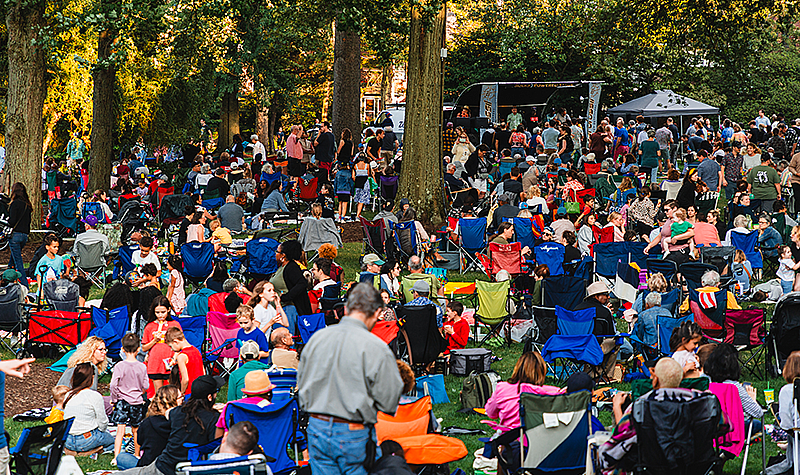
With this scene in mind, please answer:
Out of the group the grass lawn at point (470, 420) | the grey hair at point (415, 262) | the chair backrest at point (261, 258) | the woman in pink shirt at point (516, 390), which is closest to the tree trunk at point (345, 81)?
the chair backrest at point (261, 258)

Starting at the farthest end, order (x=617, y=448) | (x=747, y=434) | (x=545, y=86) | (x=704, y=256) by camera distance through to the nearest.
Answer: (x=545, y=86), (x=704, y=256), (x=747, y=434), (x=617, y=448)

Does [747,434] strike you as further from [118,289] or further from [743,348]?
[118,289]

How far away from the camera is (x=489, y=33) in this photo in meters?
32.7

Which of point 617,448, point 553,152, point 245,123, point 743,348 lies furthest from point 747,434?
point 245,123

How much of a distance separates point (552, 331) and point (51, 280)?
5936 mm

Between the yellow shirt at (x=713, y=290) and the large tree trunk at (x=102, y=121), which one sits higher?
the large tree trunk at (x=102, y=121)

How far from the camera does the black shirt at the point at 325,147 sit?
19.1 meters

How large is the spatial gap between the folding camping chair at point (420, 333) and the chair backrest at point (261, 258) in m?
3.63

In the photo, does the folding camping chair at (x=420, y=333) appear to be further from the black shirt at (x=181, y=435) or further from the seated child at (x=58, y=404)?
the seated child at (x=58, y=404)

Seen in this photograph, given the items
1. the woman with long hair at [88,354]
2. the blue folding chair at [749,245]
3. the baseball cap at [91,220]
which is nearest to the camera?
the woman with long hair at [88,354]

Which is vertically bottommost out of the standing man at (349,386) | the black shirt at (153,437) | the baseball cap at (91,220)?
the black shirt at (153,437)

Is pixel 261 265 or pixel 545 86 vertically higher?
pixel 545 86

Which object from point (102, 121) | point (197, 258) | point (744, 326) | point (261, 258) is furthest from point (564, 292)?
point (102, 121)

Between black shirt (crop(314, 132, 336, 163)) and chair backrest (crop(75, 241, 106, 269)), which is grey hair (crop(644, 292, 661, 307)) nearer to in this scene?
chair backrest (crop(75, 241, 106, 269))
